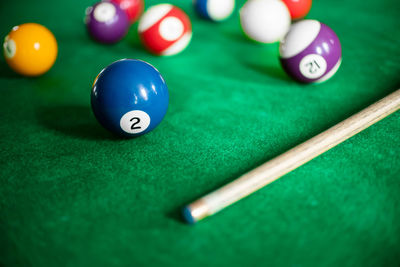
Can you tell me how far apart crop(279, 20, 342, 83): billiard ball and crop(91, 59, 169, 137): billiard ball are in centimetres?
114

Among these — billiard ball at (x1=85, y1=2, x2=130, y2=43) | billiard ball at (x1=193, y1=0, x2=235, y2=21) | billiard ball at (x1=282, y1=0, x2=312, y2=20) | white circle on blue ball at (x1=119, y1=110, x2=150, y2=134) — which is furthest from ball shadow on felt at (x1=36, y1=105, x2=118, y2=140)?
billiard ball at (x1=282, y1=0, x2=312, y2=20)

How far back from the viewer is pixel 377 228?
1898mm

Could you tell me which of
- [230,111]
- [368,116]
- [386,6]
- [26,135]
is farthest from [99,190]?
[386,6]

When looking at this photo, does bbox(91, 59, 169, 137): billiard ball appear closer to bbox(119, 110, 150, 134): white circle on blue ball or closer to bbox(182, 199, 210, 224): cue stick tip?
bbox(119, 110, 150, 134): white circle on blue ball

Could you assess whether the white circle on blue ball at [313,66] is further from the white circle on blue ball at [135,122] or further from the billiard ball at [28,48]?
the billiard ball at [28,48]

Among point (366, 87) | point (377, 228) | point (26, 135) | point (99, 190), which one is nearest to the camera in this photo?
point (377, 228)

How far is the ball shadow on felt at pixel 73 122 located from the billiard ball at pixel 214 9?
207 centimetres

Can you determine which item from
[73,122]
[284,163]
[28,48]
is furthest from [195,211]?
[28,48]

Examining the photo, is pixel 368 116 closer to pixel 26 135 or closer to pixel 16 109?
pixel 26 135

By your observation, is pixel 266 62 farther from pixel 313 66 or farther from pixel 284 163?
pixel 284 163

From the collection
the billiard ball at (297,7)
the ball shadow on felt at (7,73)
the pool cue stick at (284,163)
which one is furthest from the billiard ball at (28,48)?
the billiard ball at (297,7)

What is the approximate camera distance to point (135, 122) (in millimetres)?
2439

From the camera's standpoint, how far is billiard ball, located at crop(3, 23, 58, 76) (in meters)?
3.27

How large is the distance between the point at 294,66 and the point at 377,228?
60.0 inches
